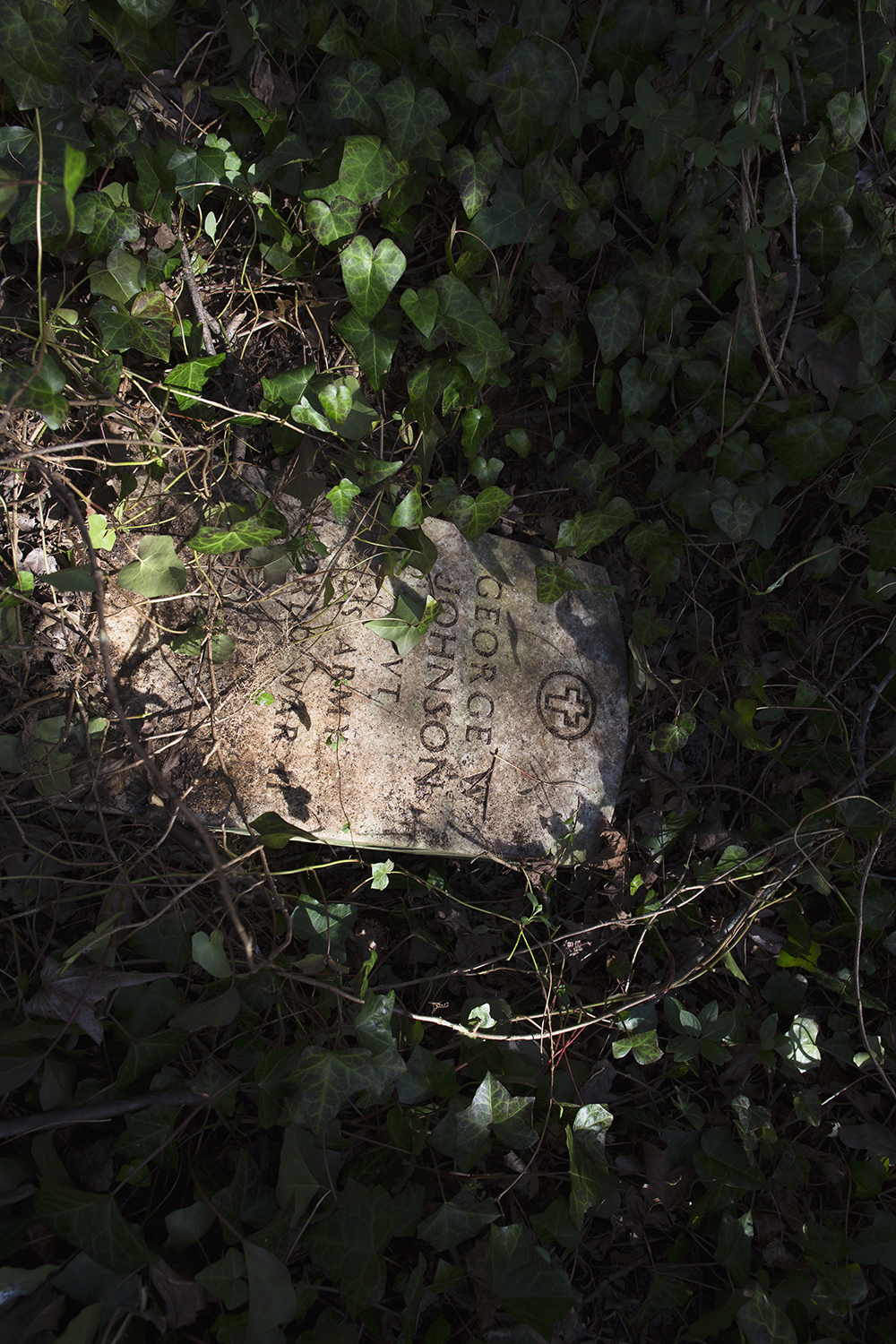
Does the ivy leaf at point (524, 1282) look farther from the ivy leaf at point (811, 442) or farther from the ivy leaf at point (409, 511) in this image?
the ivy leaf at point (811, 442)

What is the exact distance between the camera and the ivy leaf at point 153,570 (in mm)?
1572

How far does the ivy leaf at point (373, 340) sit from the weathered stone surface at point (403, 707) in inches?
14.3

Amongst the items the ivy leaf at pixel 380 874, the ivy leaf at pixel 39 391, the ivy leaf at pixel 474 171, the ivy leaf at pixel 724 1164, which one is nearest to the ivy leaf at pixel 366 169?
the ivy leaf at pixel 474 171

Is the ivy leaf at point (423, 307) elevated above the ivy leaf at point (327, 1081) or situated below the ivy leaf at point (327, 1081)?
above

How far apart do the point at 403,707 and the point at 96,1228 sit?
1.14m

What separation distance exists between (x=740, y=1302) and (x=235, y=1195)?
3.50 ft

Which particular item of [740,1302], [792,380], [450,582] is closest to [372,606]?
[450,582]

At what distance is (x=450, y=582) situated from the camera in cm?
179

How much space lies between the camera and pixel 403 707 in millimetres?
1729

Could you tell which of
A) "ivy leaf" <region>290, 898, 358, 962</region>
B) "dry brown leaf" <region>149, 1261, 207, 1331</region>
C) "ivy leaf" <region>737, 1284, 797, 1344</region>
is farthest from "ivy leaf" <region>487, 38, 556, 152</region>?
"ivy leaf" <region>737, 1284, 797, 1344</region>

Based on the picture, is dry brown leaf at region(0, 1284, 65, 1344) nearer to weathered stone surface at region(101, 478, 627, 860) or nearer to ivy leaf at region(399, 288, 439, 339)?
weathered stone surface at region(101, 478, 627, 860)

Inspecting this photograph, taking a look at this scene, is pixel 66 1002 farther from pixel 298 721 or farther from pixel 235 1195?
pixel 298 721

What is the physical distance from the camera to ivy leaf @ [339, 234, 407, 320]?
1.51 m

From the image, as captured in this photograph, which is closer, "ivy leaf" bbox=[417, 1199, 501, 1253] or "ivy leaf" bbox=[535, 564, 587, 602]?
"ivy leaf" bbox=[417, 1199, 501, 1253]
